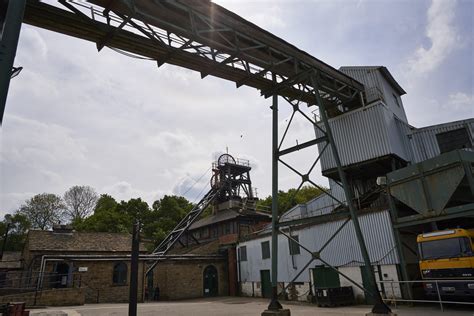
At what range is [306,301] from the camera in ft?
55.1

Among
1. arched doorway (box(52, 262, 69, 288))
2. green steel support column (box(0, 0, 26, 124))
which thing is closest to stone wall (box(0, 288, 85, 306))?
arched doorway (box(52, 262, 69, 288))

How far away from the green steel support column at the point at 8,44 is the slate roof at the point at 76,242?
23.0 m

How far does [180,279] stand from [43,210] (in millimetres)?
30123

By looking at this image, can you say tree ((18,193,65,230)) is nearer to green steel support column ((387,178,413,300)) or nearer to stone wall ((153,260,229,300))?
stone wall ((153,260,229,300))

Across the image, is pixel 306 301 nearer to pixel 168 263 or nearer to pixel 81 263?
pixel 168 263

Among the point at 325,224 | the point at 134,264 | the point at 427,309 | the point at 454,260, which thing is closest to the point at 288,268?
the point at 325,224

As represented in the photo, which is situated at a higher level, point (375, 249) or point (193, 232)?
point (193, 232)

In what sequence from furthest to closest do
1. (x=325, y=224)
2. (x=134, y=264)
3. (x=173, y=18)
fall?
(x=325, y=224) < (x=173, y=18) < (x=134, y=264)

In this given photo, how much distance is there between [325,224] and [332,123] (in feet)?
→ 18.8

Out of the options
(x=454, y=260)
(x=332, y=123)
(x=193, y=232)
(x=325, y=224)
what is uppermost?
(x=332, y=123)

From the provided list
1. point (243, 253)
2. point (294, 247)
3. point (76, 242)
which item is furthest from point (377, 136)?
point (76, 242)

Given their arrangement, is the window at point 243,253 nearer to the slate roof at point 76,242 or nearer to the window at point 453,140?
the slate roof at point 76,242

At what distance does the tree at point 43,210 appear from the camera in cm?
4234

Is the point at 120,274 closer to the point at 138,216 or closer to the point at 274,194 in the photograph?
the point at 274,194
